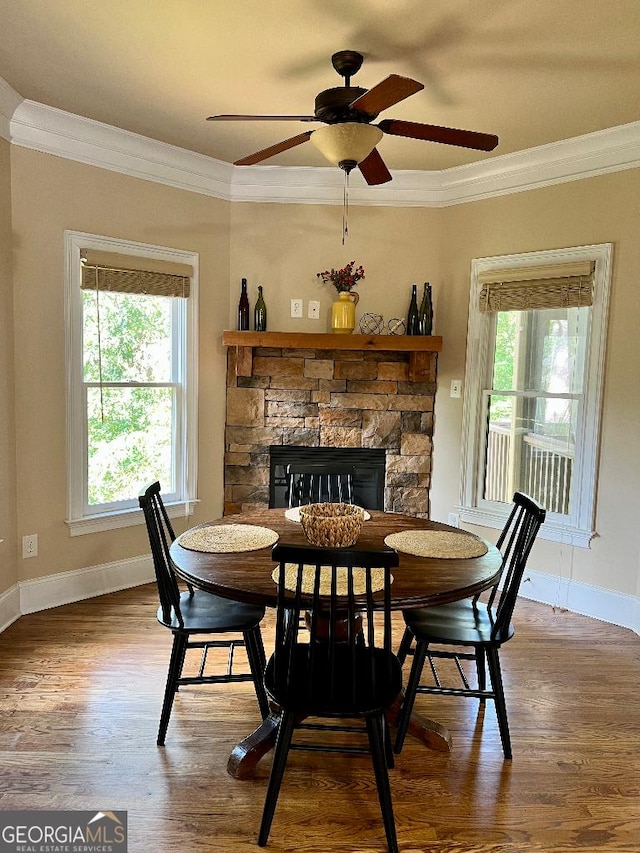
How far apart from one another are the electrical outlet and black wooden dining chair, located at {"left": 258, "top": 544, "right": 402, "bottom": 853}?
6.82 feet

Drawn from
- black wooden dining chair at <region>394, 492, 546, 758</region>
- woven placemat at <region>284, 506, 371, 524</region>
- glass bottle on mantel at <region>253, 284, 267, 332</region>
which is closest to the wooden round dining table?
black wooden dining chair at <region>394, 492, 546, 758</region>

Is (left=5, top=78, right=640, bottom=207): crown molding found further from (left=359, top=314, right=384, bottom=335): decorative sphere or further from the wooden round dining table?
the wooden round dining table

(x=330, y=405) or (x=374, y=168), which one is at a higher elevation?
(x=374, y=168)

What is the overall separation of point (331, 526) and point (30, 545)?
2.13 m

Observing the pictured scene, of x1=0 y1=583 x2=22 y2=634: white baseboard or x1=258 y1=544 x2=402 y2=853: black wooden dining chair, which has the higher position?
x1=258 y1=544 x2=402 y2=853: black wooden dining chair

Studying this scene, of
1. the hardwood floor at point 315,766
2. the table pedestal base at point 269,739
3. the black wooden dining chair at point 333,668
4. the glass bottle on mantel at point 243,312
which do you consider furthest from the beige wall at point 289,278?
the black wooden dining chair at point 333,668

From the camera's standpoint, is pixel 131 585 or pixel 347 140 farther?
pixel 131 585

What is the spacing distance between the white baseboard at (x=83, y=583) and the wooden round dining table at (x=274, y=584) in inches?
61.7

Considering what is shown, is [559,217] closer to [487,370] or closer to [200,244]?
[487,370]

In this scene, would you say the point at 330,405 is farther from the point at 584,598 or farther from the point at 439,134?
the point at 439,134

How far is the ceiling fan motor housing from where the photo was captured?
235 centimetres

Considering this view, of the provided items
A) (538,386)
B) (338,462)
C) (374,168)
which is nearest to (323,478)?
(338,462)

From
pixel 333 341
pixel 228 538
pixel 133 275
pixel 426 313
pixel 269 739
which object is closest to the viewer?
pixel 269 739

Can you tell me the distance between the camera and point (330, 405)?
170 inches
